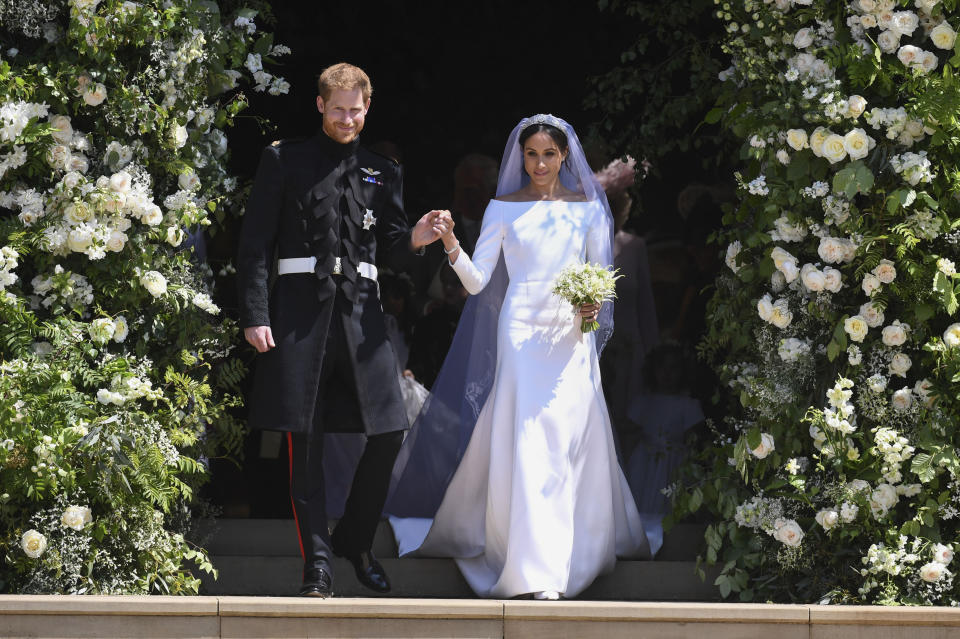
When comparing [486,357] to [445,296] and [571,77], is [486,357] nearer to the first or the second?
[445,296]

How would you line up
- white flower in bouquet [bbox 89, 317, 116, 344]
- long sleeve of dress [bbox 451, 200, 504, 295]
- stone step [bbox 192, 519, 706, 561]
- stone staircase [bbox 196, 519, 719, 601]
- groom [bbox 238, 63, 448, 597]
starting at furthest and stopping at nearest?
stone step [bbox 192, 519, 706, 561] < stone staircase [bbox 196, 519, 719, 601] < long sleeve of dress [bbox 451, 200, 504, 295] < groom [bbox 238, 63, 448, 597] < white flower in bouquet [bbox 89, 317, 116, 344]

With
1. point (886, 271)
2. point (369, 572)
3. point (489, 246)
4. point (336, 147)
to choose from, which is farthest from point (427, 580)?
point (886, 271)

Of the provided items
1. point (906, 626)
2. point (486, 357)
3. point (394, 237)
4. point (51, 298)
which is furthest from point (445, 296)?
point (906, 626)

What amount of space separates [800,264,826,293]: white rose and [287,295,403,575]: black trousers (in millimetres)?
1775

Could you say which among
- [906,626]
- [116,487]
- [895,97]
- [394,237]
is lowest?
[906,626]

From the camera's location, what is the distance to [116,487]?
5.03m

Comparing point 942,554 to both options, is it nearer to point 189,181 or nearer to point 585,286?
point 585,286

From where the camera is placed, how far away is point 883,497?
516 centimetres

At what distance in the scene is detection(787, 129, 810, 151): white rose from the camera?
211 inches

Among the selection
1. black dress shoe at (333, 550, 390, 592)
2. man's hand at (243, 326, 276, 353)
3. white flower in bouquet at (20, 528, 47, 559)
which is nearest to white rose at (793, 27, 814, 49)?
man's hand at (243, 326, 276, 353)

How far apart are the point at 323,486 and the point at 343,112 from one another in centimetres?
153

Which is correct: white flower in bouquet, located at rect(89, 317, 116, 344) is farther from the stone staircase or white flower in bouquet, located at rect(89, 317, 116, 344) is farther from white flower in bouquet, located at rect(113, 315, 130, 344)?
the stone staircase

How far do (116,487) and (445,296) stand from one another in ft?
7.73

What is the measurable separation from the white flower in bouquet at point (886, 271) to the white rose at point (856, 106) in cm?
61
